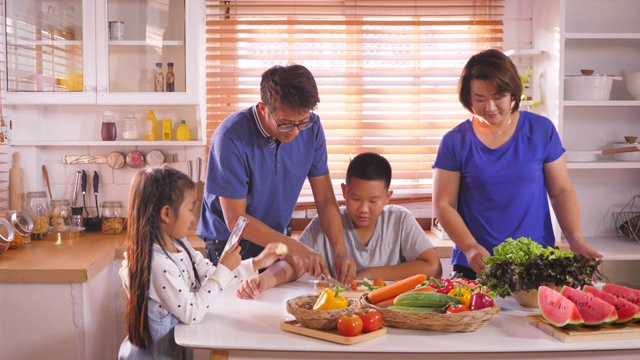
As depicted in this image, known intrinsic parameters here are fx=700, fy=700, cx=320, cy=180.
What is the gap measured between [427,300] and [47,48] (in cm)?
279

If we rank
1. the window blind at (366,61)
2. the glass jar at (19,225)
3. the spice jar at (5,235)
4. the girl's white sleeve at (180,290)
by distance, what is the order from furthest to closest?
1. the window blind at (366,61)
2. the glass jar at (19,225)
3. the spice jar at (5,235)
4. the girl's white sleeve at (180,290)

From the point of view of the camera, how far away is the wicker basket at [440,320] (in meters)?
1.92

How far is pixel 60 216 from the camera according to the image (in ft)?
12.5

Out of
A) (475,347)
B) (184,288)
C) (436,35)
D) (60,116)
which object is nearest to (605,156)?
(436,35)

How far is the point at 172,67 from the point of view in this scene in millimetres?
3910

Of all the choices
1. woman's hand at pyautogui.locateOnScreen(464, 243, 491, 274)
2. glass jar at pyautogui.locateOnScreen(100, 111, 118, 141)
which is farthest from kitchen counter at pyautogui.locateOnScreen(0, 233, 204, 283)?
woman's hand at pyautogui.locateOnScreen(464, 243, 491, 274)

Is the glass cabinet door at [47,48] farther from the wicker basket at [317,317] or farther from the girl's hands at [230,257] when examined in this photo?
the wicker basket at [317,317]

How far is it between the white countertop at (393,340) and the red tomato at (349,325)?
0.03 meters

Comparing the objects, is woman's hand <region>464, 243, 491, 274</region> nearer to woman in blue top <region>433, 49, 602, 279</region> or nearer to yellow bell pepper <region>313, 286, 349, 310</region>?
woman in blue top <region>433, 49, 602, 279</region>

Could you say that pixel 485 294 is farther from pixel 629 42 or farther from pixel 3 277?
pixel 629 42

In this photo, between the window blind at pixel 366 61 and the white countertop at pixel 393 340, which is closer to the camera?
the white countertop at pixel 393 340

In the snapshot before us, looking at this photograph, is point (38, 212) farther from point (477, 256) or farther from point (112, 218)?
point (477, 256)

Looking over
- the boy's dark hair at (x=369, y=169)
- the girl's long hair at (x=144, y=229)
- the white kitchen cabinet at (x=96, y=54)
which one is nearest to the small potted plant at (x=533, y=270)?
the boy's dark hair at (x=369, y=169)

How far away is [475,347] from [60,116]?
3.11m
